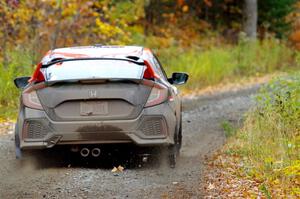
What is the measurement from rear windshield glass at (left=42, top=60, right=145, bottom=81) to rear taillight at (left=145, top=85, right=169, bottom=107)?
0.24 meters

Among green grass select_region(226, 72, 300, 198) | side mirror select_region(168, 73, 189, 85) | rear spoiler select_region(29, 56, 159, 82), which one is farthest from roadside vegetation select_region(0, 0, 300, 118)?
rear spoiler select_region(29, 56, 159, 82)

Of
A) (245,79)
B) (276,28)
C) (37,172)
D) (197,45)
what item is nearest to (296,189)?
(37,172)

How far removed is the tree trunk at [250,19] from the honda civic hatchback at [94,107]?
23.4 metres

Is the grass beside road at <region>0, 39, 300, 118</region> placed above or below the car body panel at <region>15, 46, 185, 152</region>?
below

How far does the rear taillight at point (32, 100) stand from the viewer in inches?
376

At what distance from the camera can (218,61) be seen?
25609 millimetres

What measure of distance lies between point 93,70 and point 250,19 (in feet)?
77.9

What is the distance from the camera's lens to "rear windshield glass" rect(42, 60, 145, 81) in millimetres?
9539

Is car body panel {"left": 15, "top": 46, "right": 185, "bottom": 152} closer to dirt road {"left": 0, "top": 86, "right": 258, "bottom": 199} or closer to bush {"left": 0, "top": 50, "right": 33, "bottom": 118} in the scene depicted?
Result: dirt road {"left": 0, "top": 86, "right": 258, "bottom": 199}

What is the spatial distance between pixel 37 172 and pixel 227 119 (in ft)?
23.8

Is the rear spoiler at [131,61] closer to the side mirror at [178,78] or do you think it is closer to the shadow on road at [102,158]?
the shadow on road at [102,158]

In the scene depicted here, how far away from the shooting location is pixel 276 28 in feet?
112

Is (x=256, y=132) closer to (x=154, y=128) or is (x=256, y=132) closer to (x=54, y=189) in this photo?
(x=154, y=128)

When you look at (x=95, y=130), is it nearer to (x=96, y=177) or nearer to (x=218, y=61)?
(x=96, y=177)
